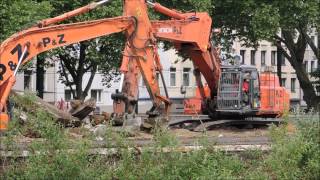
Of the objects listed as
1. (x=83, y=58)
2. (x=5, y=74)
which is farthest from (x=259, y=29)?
(x=5, y=74)

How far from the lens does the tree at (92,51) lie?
110ft

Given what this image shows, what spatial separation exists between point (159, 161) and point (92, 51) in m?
27.1

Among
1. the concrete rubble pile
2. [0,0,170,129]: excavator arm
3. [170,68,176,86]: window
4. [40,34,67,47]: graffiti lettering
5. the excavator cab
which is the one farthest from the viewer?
[170,68,176,86]: window

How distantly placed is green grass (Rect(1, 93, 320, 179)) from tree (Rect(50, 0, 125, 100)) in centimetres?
2123

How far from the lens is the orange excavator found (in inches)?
602

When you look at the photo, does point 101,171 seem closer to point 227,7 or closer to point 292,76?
point 227,7

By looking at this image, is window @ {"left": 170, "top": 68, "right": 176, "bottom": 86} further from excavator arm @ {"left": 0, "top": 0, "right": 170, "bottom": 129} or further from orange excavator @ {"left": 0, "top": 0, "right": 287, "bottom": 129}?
excavator arm @ {"left": 0, "top": 0, "right": 170, "bottom": 129}

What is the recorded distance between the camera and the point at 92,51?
37.8 meters

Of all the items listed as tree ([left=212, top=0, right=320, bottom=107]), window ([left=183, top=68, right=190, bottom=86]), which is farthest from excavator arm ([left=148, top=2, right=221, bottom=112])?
window ([left=183, top=68, right=190, bottom=86])

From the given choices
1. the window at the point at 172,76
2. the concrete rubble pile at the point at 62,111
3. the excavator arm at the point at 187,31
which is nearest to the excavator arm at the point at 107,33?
the concrete rubble pile at the point at 62,111

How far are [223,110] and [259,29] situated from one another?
58.6ft

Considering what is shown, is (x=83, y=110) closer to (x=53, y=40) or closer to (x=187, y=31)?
(x=187, y=31)

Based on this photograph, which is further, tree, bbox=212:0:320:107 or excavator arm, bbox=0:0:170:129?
tree, bbox=212:0:320:107

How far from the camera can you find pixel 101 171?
1138 cm
